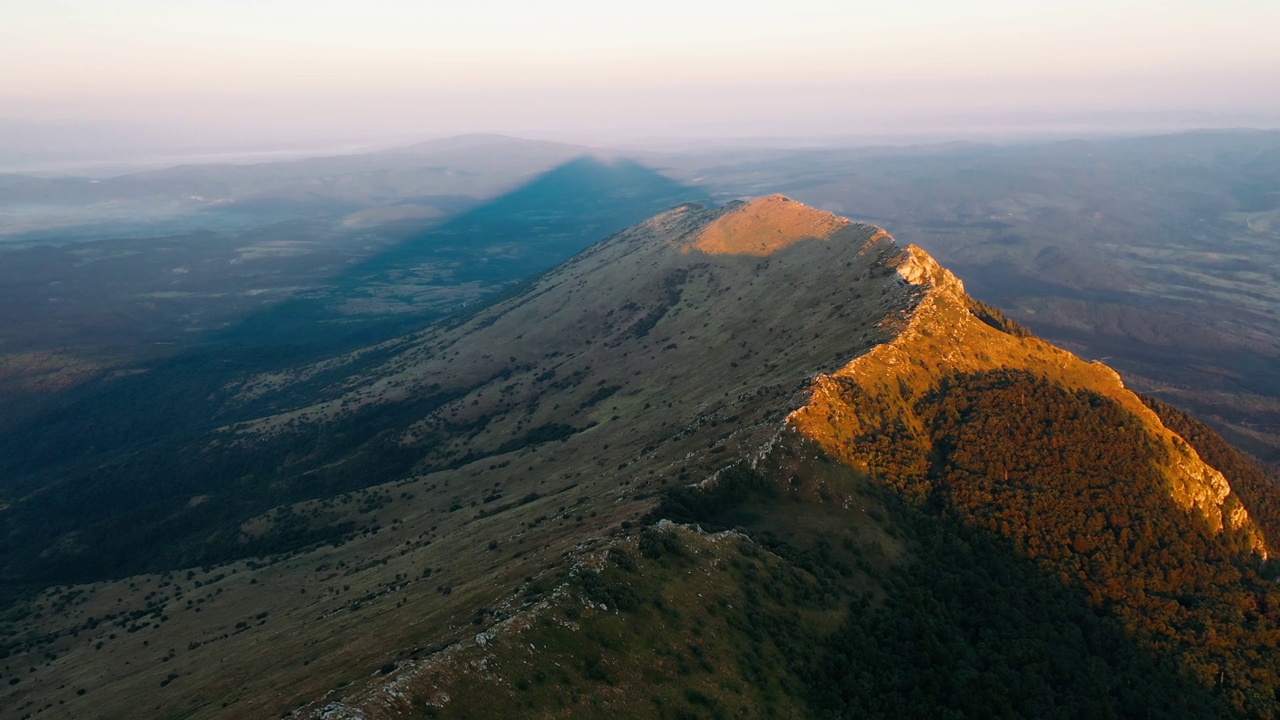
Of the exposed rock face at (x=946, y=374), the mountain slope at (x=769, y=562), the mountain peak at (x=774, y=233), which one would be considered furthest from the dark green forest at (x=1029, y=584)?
the mountain peak at (x=774, y=233)

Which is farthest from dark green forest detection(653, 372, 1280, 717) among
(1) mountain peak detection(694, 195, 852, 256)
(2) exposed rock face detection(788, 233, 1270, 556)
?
(1) mountain peak detection(694, 195, 852, 256)

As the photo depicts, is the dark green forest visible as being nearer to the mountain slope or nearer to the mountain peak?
the mountain slope

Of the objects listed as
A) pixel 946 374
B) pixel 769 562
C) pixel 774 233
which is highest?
pixel 774 233

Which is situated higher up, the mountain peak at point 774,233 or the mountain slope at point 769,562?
the mountain peak at point 774,233

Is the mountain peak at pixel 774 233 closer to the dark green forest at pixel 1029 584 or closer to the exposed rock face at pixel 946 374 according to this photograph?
the exposed rock face at pixel 946 374

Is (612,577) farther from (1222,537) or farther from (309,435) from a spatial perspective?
(309,435)

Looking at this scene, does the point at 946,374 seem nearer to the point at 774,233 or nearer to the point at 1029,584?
the point at 1029,584

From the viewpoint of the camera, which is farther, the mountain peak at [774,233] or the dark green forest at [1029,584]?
the mountain peak at [774,233]

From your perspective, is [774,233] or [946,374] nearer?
[946,374]

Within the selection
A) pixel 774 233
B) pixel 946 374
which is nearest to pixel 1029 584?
pixel 946 374
